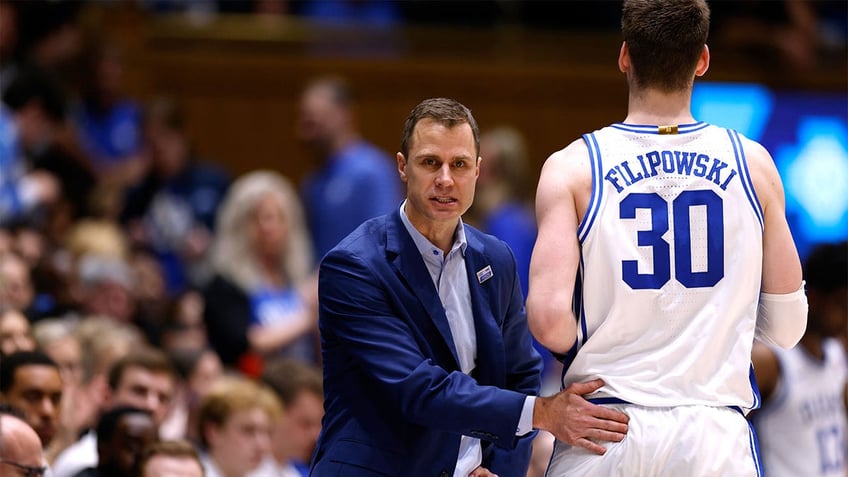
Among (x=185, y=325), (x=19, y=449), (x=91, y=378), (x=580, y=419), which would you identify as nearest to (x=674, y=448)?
(x=580, y=419)

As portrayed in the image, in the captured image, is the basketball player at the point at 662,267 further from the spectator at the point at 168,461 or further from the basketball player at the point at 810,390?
the basketball player at the point at 810,390

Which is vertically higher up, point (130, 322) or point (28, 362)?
point (28, 362)

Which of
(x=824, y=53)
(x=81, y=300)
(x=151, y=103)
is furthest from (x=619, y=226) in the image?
(x=824, y=53)

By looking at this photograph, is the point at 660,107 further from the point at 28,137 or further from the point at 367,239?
the point at 28,137

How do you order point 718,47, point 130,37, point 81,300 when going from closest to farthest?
point 81,300
point 130,37
point 718,47

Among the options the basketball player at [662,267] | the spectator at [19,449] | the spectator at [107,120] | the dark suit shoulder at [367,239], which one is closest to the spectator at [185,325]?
the spectator at [107,120]

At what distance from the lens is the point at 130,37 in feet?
40.3

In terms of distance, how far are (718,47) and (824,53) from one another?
1.15 meters

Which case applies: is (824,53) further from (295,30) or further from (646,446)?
(646,446)

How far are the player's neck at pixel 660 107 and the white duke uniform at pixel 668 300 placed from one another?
49 millimetres

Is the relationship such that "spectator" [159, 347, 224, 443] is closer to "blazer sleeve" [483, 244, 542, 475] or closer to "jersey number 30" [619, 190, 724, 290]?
"blazer sleeve" [483, 244, 542, 475]

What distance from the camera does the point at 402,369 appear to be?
4434mm

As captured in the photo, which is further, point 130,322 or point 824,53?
point 824,53

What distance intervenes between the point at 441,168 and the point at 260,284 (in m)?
5.23
